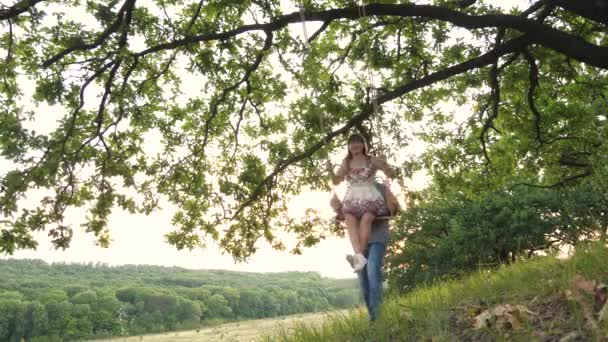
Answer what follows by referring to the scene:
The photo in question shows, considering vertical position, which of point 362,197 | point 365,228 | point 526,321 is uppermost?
point 362,197

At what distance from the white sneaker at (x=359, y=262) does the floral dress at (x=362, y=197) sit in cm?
44

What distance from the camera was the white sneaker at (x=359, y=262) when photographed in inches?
212

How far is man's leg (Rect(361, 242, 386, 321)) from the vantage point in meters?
5.31

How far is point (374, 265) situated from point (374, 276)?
0.13m

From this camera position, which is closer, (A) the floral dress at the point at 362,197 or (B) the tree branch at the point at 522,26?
(A) the floral dress at the point at 362,197

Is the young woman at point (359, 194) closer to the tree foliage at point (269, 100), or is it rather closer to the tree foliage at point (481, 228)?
the tree foliage at point (269, 100)

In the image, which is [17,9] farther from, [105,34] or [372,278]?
[372,278]

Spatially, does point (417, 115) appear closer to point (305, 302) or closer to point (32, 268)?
point (305, 302)

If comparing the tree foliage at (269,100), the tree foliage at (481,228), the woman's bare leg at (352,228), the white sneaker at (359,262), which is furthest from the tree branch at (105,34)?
the tree foliage at (481,228)

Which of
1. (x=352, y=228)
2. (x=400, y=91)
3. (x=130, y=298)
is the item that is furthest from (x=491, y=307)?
(x=130, y=298)

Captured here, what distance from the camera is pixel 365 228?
5.52m

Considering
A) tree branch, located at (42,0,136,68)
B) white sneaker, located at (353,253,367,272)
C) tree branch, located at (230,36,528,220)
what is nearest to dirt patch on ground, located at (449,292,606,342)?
white sneaker, located at (353,253,367,272)

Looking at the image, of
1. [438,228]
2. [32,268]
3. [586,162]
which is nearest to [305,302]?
[32,268]

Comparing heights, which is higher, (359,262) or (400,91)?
(400,91)
